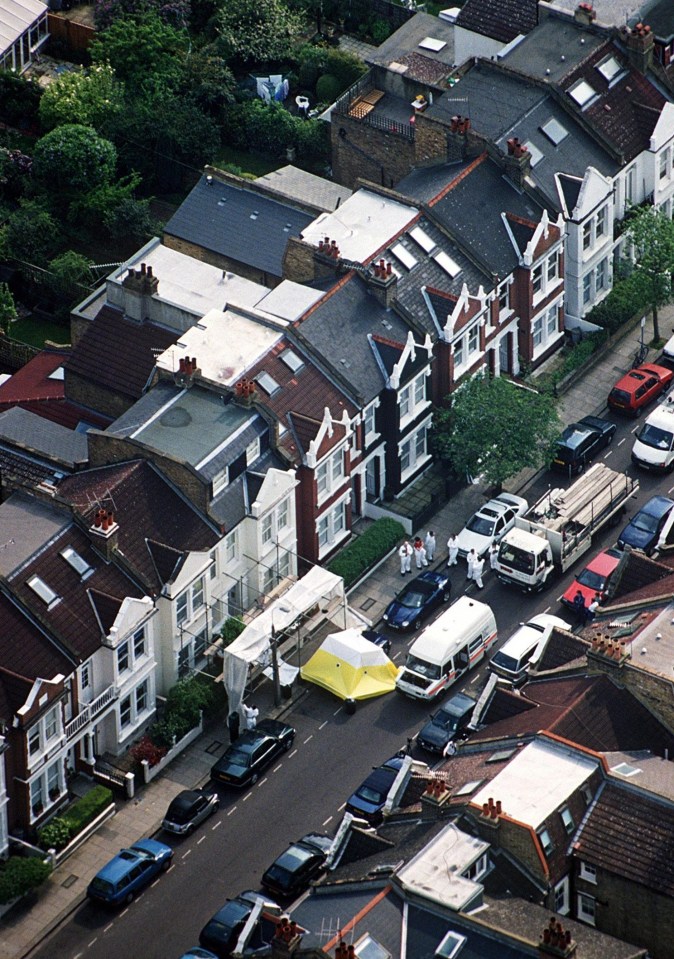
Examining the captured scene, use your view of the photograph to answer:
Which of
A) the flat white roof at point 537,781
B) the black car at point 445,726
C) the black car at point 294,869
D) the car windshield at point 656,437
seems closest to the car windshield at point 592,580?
the black car at point 445,726

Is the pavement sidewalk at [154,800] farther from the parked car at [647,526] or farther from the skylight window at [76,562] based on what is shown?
the skylight window at [76,562]

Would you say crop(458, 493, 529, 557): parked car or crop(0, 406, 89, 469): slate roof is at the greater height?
→ crop(0, 406, 89, 469): slate roof

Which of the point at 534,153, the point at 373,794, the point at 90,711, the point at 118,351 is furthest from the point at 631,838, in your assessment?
the point at 534,153

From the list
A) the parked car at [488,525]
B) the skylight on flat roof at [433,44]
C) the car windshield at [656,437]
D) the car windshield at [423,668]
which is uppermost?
the skylight on flat roof at [433,44]

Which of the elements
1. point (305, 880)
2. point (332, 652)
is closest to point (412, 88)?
point (332, 652)

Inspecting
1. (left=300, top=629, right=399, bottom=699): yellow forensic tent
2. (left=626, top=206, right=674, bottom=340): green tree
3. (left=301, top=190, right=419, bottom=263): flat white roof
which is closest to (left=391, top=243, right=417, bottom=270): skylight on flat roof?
(left=301, top=190, right=419, bottom=263): flat white roof

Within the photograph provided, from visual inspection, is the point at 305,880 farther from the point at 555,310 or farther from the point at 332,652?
the point at 555,310

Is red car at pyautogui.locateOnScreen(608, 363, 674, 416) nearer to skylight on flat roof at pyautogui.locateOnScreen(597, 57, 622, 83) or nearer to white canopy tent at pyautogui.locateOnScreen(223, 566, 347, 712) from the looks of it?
skylight on flat roof at pyautogui.locateOnScreen(597, 57, 622, 83)
